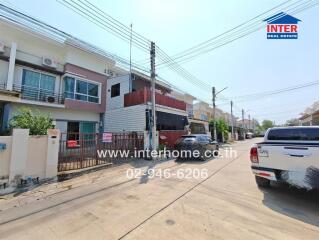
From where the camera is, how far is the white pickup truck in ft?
14.0

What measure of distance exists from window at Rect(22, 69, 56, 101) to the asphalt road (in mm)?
9123

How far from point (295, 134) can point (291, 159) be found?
161cm

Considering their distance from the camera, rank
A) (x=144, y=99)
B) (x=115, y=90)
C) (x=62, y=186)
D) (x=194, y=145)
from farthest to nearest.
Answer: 1. (x=115, y=90)
2. (x=144, y=99)
3. (x=194, y=145)
4. (x=62, y=186)

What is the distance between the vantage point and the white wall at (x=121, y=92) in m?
16.7

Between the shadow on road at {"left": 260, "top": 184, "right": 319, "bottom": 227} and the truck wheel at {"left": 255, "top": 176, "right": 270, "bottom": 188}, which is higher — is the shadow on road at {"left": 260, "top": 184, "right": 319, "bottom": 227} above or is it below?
below

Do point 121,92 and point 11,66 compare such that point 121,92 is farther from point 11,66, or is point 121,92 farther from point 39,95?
point 11,66

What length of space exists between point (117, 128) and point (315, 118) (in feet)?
106

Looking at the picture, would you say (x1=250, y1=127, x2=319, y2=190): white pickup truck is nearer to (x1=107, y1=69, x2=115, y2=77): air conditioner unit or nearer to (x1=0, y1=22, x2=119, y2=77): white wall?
(x1=0, y1=22, x2=119, y2=77): white wall

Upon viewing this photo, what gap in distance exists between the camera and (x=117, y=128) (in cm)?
1578

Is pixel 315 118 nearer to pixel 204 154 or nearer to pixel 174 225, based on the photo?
pixel 204 154

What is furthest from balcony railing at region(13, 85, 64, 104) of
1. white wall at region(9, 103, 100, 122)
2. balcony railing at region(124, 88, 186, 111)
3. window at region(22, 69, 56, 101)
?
balcony railing at region(124, 88, 186, 111)

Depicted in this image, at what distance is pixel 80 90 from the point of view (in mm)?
15148

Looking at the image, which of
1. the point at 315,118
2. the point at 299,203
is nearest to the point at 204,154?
the point at 299,203

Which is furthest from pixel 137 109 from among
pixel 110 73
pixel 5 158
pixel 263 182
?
pixel 263 182
